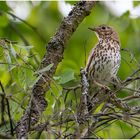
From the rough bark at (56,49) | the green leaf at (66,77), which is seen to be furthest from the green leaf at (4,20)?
the green leaf at (66,77)

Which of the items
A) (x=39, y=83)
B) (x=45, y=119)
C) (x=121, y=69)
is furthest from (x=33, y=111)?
(x=121, y=69)

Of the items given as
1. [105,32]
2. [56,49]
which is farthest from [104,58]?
[56,49]

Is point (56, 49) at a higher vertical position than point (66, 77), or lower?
higher

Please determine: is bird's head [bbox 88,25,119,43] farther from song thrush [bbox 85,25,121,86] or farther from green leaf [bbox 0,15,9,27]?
green leaf [bbox 0,15,9,27]

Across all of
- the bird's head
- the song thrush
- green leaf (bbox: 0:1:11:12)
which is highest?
the bird's head

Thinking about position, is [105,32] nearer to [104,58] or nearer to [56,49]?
[104,58]

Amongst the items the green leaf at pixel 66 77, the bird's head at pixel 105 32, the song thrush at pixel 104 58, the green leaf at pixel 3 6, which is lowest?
the green leaf at pixel 66 77

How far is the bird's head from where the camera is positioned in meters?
4.59

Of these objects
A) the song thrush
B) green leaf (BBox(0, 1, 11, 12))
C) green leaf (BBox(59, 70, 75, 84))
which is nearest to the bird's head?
the song thrush

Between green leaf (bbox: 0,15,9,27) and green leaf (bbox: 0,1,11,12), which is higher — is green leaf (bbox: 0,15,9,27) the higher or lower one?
the higher one

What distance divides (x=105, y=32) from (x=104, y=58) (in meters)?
0.45

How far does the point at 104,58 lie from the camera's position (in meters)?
4.25

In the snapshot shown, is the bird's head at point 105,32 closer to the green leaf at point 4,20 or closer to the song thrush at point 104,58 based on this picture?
the song thrush at point 104,58

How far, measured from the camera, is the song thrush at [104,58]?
4.10 metres
